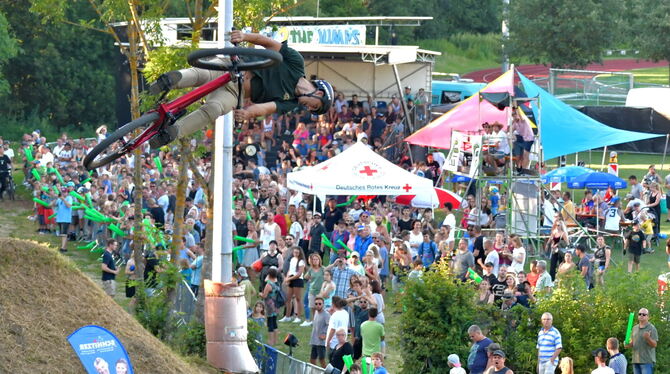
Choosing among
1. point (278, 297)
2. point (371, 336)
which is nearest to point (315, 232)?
point (278, 297)

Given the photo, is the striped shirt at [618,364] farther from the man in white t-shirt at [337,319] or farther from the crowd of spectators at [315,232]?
the man in white t-shirt at [337,319]

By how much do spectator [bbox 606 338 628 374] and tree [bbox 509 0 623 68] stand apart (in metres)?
33.3

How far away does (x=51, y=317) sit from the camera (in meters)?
13.2

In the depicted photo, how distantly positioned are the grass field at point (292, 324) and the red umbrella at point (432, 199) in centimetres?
324

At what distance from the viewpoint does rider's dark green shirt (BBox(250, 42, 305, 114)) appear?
1109 cm

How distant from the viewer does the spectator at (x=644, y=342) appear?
15.4 meters

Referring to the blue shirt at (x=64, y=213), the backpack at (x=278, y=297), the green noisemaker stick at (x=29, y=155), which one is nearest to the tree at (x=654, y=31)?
the green noisemaker stick at (x=29, y=155)

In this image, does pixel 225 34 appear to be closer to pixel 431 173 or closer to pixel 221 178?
pixel 221 178

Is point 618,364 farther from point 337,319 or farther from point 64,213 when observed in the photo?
point 64,213

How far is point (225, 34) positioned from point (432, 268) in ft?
16.8

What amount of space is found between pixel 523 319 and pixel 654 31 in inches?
1350

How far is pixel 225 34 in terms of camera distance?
44.4 ft

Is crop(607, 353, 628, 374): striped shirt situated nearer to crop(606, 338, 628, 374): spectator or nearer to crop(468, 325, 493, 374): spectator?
crop(606, 338, 628, 374): spectator

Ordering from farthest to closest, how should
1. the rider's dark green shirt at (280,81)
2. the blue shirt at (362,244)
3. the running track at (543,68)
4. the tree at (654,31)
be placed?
1. the running track at (543,68)
2. the tree at (654,31)
3. the blue shirt at (362,244)
4. the rider's dark green shirt at (280,81)
